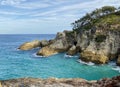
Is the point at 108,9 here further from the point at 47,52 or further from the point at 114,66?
the point at 114,66

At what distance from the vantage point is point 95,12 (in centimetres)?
10019

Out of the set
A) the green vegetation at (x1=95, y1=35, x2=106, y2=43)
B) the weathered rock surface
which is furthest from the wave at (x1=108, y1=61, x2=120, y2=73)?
the weathered rock surface

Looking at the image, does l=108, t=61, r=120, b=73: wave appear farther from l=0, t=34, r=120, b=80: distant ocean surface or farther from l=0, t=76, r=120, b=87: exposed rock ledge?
l=0, t=76, r=120, b=87: exposed rock ledge

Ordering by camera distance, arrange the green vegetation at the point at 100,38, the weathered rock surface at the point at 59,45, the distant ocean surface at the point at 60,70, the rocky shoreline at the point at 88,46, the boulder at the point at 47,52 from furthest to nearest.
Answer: the weathered rock surface at the point at 59,45 < the boulder at the point at 47,52 < the green vegetation at the point at 100,38 < the rocky shoreline at the point at 88,46 < the distant ocean surface at the point at 60,70

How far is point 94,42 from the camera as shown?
74188 mm

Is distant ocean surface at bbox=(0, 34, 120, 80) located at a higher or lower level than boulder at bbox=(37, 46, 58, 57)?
lower

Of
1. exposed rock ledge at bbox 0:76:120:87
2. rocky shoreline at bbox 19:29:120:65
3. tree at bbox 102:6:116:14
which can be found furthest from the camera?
tree at bbox 102:6:116:14

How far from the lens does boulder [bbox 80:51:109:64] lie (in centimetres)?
6456

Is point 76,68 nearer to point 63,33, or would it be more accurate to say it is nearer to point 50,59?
point 50,59

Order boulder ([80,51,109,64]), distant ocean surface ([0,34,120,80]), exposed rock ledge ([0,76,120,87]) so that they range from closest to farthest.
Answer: exposed rock ledge ([0,76,120,87]), distant ocean surface ([0,34,120,80]), boulder ([80,51,109,64])

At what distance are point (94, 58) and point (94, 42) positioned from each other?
9.77 meters

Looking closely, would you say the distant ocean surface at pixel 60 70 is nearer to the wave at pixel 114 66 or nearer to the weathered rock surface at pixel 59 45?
the wave at pixel 114 66

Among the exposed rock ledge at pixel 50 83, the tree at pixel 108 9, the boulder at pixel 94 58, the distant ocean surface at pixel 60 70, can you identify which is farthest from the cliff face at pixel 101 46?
the exposed rock ledge at pixel 50 83

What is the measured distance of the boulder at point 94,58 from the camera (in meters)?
64.6
